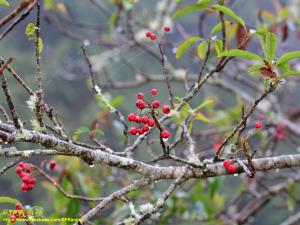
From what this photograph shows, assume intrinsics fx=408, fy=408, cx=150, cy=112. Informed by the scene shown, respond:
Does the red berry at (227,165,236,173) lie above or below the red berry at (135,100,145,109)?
below

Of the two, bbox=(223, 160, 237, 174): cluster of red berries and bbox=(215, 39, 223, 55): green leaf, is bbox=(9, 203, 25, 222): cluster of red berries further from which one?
bbox=(215, 39, 223, 55): green leaf

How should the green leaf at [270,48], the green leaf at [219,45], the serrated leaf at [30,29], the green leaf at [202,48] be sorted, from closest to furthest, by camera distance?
the serrated leaf at [30,29], the green leaf at [270,48], the green leaf at [219,45], the green leaf at [202,48]

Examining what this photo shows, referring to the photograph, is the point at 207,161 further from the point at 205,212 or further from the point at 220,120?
the point at 220,120

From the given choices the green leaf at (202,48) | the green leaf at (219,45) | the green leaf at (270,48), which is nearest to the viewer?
the green leaf at (270,48)

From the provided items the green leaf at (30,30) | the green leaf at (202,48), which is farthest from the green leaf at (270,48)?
the green leaf at (30,30)

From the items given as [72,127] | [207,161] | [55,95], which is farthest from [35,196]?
[207,161]

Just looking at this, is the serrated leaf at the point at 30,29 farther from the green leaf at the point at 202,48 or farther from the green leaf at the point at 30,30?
the green leaf at the point at 202,48

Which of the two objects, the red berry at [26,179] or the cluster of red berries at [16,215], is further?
the red berry at [26,179]

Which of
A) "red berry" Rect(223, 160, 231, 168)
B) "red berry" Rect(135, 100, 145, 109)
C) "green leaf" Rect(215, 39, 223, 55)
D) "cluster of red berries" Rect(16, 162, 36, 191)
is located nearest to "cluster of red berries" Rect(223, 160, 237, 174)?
"red berry" Rect(223, 160, 231, 168)

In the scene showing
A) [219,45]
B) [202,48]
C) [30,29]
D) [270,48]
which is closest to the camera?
[30,29]

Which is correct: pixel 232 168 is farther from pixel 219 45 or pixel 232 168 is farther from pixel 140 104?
pixel 219 45

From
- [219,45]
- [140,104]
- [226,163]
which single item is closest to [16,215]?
[140,104]

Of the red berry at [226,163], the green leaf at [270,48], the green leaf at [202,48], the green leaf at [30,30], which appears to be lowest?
the red berry at [226,163]

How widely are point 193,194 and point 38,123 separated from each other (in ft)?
6.61
